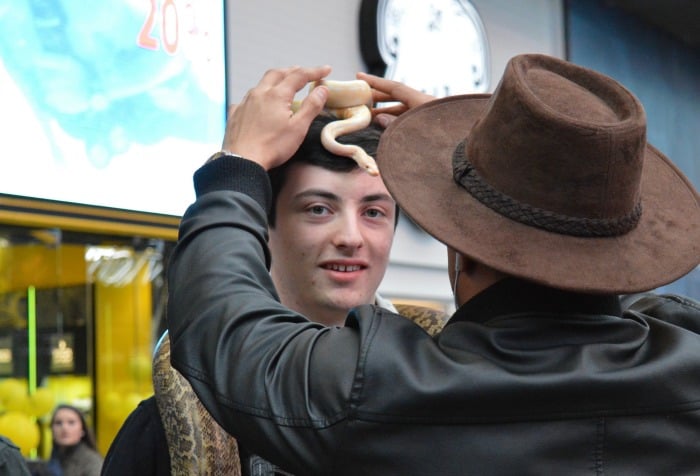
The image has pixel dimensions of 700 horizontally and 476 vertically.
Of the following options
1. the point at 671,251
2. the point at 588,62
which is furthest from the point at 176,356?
the point at 588,62

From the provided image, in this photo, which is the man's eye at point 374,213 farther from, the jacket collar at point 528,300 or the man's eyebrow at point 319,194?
the jacket collar at point 528,300

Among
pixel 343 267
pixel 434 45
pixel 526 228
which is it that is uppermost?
pixel 526 228

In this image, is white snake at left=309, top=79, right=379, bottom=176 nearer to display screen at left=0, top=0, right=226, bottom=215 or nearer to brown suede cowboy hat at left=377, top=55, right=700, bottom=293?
brown suede cowboy hat at left=377, top=55, right=700, bottom=293

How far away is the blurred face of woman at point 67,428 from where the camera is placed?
12.7 ft

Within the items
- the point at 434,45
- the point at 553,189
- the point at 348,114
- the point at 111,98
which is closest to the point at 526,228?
the point at 553,189

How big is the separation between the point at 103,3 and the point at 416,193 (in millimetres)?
2830

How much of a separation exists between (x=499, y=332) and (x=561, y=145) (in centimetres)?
25

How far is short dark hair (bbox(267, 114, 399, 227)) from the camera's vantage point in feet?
7.00

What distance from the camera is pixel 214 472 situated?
1.88 m

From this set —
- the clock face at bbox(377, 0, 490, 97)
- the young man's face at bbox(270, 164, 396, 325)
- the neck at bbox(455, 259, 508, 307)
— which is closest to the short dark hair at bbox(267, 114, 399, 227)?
the young man's face at bbox(270, 164, 396, 325)

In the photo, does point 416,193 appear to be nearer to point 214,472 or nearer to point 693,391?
point 693,391

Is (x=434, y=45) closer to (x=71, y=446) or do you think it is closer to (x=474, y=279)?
(x=71, y=446)

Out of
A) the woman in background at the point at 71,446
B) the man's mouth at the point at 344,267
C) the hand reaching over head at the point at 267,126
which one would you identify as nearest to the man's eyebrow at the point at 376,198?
the man's mouth at the point at 344,267

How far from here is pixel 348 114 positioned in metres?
2.03
